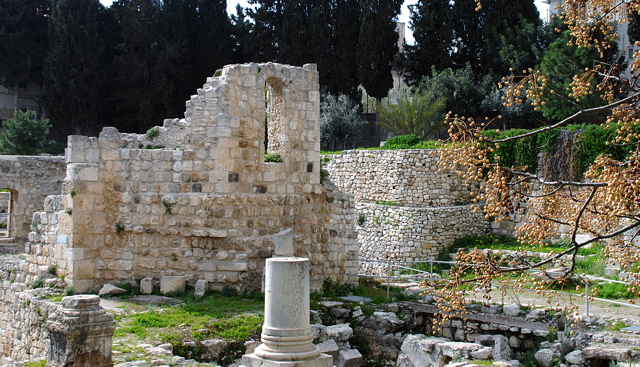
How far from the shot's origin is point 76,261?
12508 millimetres

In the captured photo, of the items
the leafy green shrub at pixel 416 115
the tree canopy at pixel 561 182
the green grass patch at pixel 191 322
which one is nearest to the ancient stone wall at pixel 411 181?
the leafy green shrub at pixel 416 115

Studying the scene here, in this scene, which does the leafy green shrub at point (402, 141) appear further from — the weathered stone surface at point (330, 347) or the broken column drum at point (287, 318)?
the broken column drum at point (287, 318)

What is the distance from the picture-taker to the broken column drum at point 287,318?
8.42 metres

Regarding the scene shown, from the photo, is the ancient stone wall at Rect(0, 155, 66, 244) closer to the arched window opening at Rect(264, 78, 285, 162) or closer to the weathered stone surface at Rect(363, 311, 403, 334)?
the arched window opening at Rect(264, 78, 285, 162)

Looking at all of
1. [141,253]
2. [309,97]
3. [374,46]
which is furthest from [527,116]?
[141,253]

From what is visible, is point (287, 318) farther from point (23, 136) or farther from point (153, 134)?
point (23, 136)

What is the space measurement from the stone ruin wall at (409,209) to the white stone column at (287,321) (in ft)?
46.9

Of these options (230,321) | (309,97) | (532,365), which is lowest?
(532,365)

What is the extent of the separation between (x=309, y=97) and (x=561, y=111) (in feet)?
51.3

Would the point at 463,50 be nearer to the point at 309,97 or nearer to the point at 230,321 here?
the point at 309,97

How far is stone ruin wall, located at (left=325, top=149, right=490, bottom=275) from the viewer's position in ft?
75.6

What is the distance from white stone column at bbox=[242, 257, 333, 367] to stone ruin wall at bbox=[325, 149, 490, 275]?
563 inches

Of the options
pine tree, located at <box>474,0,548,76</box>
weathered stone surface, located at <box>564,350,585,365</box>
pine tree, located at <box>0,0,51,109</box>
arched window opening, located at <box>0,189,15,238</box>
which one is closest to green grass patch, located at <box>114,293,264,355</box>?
weathered stone surface, located at <box>564,350,585,365</box>

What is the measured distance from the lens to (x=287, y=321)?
849 centimetres
